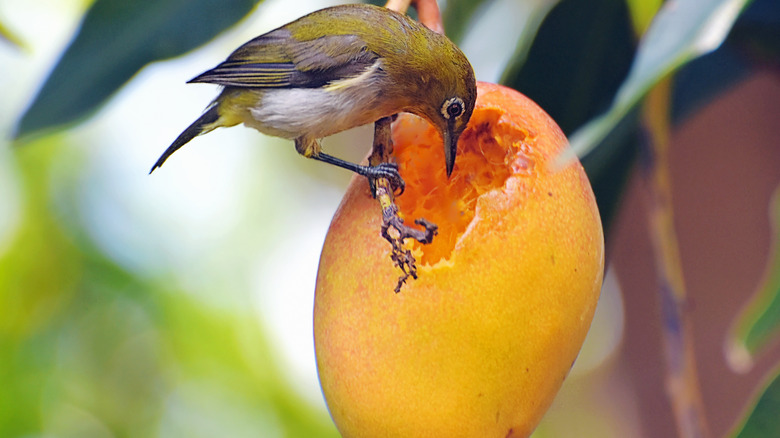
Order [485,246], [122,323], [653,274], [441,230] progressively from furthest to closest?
1. [122,323]
2. [653,274]
3. [441,230]
4. [485,246]

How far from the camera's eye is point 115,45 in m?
1.05

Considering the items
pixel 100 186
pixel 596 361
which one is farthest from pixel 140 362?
pixel 596 361

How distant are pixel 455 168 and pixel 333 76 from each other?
0.20m

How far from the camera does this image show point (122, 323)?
2.76 metres

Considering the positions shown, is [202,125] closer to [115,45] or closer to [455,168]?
[115,45]

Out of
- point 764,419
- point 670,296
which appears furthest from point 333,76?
point 764,419

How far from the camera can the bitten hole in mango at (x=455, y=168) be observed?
0.91 metres

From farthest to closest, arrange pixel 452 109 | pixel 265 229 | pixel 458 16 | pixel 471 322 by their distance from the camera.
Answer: pixel 265 229
pixel 458 16
pixel 452 109
pixel 471 322

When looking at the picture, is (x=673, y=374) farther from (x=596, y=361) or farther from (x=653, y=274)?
(x=596, y=361)

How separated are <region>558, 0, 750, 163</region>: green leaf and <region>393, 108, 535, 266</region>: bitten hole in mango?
0.14 m

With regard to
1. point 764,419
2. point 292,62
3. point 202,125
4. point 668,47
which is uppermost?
point 668,47

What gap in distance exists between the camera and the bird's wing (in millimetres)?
1012

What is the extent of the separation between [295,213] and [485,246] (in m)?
2.29

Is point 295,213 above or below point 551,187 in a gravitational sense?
below
